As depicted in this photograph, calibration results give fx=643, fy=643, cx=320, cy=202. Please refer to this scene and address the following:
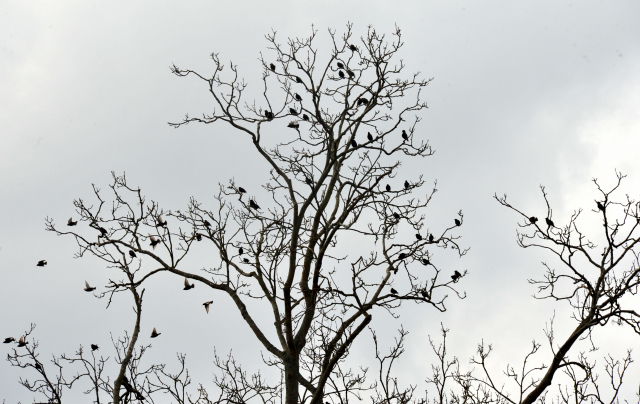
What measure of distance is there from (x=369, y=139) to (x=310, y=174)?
1.22 meters

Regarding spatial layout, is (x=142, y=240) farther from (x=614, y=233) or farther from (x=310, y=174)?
(x=614, y=233)

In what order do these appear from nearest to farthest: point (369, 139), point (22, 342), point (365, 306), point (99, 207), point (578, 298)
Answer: point (578, 298) < point (365, 306) < point (99, 207) < point (22, 342) < point (369, 139)

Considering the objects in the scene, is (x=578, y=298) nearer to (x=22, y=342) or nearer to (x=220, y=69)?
(x=220, y=69)

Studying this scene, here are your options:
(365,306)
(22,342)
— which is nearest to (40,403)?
(22,342)

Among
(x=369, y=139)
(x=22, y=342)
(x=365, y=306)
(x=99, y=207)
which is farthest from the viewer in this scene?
(x=369, y=139)

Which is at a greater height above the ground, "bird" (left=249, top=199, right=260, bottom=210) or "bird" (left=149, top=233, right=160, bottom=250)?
"bird" (left=249, top=199, right=260, bottom=210)

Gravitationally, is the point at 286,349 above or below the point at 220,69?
below

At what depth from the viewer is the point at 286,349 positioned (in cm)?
1006

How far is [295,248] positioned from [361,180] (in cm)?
197

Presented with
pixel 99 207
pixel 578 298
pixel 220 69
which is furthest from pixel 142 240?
pixel 578 298

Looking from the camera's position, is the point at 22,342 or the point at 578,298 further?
the point at 22,342


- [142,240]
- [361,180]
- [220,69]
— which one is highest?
[220,69]

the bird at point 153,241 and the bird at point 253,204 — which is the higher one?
the bird at point 253,204

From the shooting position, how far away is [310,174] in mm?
11539
